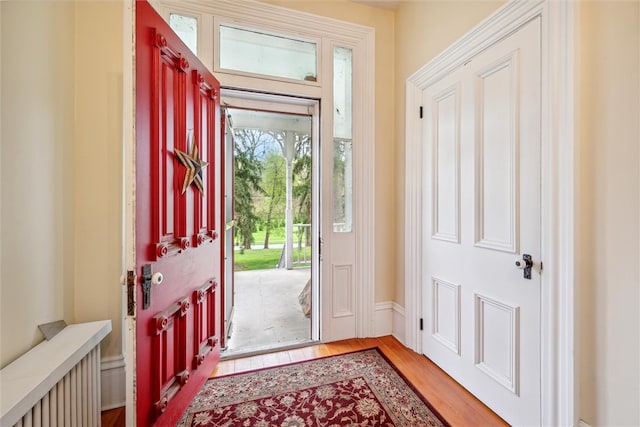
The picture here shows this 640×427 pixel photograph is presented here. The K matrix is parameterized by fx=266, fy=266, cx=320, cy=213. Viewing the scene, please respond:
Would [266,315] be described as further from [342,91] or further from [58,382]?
[342,91]

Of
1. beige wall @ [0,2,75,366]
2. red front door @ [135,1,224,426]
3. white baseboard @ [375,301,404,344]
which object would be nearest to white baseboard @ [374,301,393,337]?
white baseboard @ [375,301,404,344]

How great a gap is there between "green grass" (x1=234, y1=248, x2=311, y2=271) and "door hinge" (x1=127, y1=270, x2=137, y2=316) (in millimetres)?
4643

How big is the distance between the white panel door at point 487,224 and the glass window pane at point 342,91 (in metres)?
0.66

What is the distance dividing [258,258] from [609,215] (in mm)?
5662

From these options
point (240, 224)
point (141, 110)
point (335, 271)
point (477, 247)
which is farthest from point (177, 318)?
point (240, 224)

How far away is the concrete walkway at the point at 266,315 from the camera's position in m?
2.44

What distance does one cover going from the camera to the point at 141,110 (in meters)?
1.09

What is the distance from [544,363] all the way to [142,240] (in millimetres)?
1917

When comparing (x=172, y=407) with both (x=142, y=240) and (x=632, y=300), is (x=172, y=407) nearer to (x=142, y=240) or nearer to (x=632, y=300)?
(x=142, y=240)

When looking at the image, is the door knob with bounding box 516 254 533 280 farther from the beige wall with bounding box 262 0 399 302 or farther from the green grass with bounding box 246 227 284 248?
the green grass with bounding box 246 227 284 248

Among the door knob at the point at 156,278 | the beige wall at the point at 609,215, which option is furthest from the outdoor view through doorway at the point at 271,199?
the beige wall at the point at 609,215

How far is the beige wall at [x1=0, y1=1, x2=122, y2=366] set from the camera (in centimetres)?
112

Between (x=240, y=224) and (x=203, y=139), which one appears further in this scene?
(x=240, y=224)

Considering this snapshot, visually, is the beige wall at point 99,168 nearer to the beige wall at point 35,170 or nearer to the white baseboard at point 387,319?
the beige wall at point 35,170
